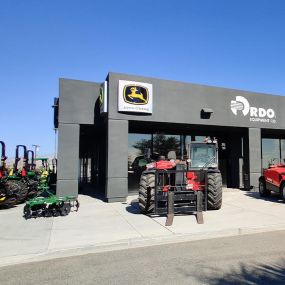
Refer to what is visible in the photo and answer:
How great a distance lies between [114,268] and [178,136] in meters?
12.6

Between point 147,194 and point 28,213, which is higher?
point 147,194

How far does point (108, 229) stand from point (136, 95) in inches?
269

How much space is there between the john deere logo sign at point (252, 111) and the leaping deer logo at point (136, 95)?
4957 mm

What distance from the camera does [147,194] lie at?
9.70 metres

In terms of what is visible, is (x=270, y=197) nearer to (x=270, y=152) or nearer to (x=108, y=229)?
(x=270, y=152)

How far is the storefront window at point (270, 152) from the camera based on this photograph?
776 inches

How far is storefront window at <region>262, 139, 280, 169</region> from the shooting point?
1970cm

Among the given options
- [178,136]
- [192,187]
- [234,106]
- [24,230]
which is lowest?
[24,230]

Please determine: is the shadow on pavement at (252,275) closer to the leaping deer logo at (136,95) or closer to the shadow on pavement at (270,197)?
the shadow on pavement at (270,197)

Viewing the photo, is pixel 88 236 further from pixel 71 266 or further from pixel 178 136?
pixel 178 136

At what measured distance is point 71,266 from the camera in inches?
216

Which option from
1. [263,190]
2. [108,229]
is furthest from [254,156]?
[108,229]

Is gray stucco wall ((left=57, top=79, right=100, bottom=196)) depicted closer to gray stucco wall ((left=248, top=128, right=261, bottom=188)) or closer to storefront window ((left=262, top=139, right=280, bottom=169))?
gray stucco wall ((left=248, top=128, right=261, bottom=188))

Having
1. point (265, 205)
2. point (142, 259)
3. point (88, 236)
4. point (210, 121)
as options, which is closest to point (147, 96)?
point (210, 121)
